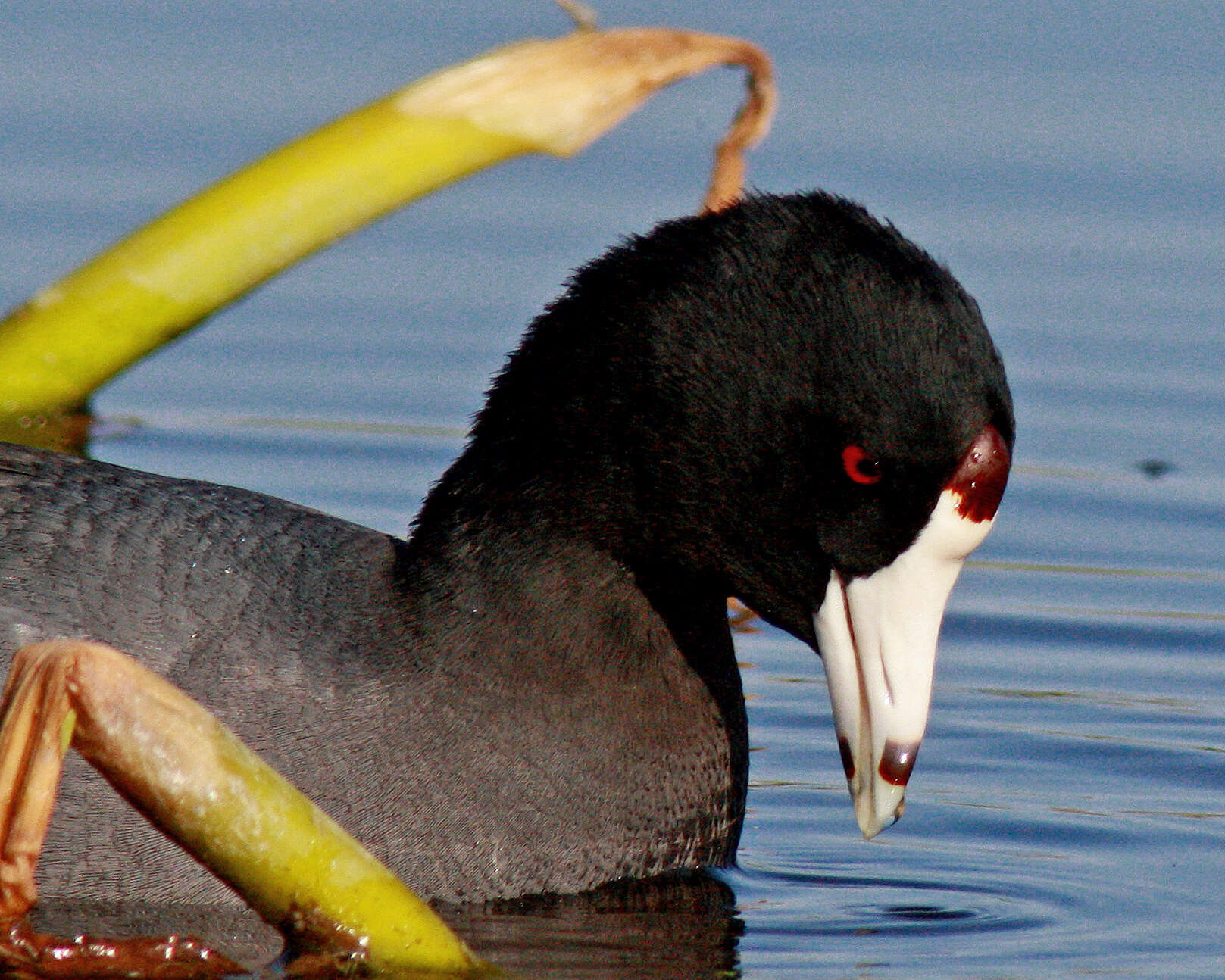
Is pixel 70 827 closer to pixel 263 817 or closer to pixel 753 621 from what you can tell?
pixel 263 817

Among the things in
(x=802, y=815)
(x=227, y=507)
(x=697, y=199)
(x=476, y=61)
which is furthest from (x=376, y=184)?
(x=697, y=199)

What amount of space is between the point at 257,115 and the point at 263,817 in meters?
5.76

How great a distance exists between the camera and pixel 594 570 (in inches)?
195

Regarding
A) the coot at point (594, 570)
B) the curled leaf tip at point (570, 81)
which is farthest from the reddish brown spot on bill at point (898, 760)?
the curled leaf tip at point (570, 81)

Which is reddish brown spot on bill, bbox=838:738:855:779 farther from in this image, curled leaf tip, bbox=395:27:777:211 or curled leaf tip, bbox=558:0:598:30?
curled leaf tip, bbox=558:0:598:30

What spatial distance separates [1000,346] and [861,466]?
3.85m

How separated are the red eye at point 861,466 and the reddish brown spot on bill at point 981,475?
0.13m

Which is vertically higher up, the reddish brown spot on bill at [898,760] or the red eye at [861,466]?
the red eye at [861,466]

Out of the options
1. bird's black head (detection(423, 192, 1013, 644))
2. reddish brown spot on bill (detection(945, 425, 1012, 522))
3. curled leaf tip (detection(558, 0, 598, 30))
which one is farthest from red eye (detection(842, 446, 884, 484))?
curled leaf tip (detection(558, 0, 598, 30))

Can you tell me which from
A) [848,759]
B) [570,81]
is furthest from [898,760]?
[570,81]

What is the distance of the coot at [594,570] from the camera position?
461cm

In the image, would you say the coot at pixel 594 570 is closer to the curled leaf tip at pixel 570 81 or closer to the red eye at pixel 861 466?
the red eye at pixel 861 466

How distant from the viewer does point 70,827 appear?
4.62 m

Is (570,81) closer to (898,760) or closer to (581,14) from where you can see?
(581,14)
